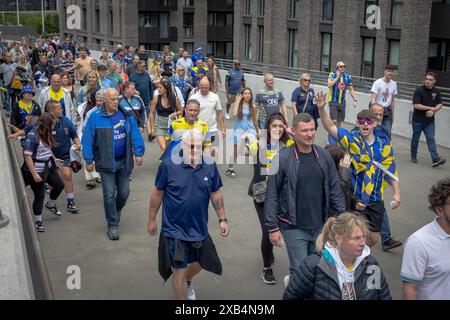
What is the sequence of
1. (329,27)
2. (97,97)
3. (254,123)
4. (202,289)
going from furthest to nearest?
(329,27), (254,123), (97,97), (202,289)

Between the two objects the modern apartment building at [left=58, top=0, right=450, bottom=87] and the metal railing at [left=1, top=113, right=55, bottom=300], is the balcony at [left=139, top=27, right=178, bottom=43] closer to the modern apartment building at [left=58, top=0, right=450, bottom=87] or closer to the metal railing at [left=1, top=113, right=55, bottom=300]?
the modern apartment building at [left=58, top=0, right=450, bottom=87]

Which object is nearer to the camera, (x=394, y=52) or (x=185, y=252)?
(x=185, y=252)

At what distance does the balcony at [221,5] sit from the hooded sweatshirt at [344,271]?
2163 inches

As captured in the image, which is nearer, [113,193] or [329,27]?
[113,193]

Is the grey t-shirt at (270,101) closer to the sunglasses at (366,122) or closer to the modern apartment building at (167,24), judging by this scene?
the sunglasses at (366,122)

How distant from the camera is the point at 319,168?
5652 millimetres

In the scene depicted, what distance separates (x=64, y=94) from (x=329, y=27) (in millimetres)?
21344

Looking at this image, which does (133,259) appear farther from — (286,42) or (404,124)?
(286,42)

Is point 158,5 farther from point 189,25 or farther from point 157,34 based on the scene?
point 189,25

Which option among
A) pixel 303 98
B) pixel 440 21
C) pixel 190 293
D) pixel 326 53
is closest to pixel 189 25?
pixel 326 53

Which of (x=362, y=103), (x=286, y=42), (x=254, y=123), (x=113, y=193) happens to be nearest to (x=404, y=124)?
(x=362, y=103)

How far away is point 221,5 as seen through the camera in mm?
57438

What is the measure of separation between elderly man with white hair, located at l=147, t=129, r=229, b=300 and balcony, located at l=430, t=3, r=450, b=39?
A: 21.9 meters

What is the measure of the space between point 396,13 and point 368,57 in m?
2.76
